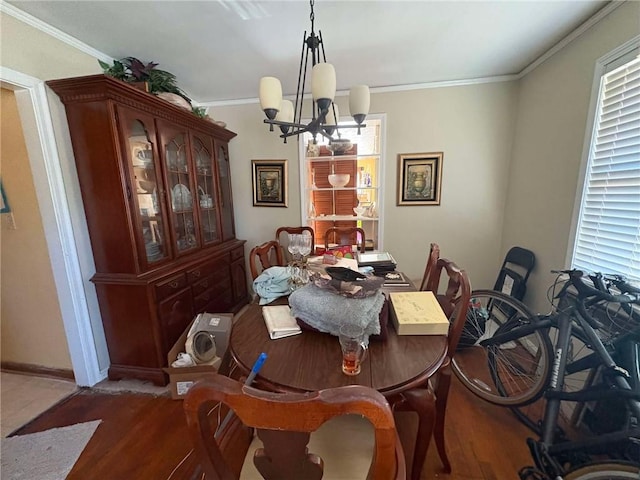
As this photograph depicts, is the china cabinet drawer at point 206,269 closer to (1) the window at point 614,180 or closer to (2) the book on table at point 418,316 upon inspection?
(2) the book on table at point 418,316

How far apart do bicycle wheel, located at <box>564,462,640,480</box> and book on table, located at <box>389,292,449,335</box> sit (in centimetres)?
67

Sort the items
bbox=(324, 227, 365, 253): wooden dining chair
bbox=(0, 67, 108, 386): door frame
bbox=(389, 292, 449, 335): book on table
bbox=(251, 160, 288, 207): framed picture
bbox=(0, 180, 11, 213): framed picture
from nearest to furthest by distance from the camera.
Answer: bbox=(389, 292, 449, 335): book on table < bbox=(0, 67, 108, 386): door frame < bbox=(0, 180, 11, 213): framed picture < bbox=(324, 227, 365, 253): wooden dining chair < bbox=(251, 160, 288, 207): framed picture

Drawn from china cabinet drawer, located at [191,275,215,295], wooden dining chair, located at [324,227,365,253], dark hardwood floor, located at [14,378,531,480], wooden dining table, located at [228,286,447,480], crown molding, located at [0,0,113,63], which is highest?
crown molding, located at [0,0,113,63]

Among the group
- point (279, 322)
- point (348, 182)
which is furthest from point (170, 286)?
point (348, 182)

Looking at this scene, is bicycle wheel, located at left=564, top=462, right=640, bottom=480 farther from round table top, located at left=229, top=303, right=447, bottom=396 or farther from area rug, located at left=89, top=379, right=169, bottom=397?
area rug, located at left=89, top=379, right=169, bottom=397

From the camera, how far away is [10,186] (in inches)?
70.5

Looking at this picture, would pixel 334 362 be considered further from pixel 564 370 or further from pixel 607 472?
pixel 564 370

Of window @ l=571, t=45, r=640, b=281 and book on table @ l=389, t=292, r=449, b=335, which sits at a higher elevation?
window @ l=571, t=45, r=640, b=281

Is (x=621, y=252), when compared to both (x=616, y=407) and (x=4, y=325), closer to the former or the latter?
(x=616, y=407)

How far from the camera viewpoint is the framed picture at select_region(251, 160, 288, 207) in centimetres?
286

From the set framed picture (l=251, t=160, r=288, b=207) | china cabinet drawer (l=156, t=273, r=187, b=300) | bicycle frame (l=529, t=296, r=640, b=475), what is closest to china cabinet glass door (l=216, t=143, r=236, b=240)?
framed picture (l=251, t=160, r=288, b=207)

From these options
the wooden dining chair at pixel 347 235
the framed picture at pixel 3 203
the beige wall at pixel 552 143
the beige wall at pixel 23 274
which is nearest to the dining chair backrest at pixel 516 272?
the beige wall at pixel 552 143

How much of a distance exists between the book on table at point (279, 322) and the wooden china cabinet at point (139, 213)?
1060 millimetres

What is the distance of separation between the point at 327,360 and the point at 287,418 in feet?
1.48
